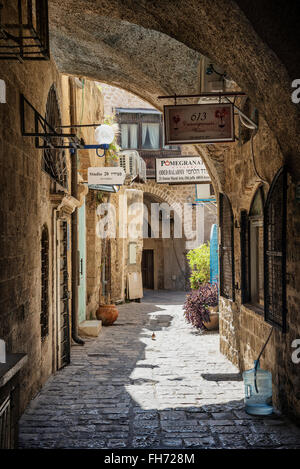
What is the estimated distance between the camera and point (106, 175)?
1047 centimetres

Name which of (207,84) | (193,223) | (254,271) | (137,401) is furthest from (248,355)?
(193,223)

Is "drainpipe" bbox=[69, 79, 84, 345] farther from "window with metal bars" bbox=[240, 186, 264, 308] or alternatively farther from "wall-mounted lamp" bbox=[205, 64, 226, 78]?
"wall-mounted lamp" bbox=[205, 64, 226, 78]

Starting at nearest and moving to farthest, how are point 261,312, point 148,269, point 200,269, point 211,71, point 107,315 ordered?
1. point 211,71
2. point 261,312
3. point 107,315
4. point 200,269
5. point 148,269

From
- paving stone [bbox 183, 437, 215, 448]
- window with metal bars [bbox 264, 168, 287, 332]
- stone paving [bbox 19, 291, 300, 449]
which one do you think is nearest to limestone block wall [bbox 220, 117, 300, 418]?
window with metal bars [bbox 264, 168, 287, 332]

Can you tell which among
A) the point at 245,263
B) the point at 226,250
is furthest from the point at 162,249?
the point at 245,263

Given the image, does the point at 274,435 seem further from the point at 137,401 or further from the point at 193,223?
the point at 193,223

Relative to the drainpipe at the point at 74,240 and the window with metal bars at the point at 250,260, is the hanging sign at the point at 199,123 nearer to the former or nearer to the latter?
the window with metal bars at the point at 250,260

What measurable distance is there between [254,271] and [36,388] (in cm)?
358

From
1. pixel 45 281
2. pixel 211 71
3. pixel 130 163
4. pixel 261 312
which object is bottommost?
pixel 261 312

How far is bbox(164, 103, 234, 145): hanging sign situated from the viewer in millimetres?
6242

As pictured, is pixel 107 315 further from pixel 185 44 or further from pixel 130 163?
pixel 185 44

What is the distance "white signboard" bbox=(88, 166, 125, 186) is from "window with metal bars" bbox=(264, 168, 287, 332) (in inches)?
190

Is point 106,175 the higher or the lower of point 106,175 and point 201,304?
the higher

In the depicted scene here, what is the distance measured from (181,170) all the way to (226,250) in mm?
3860
